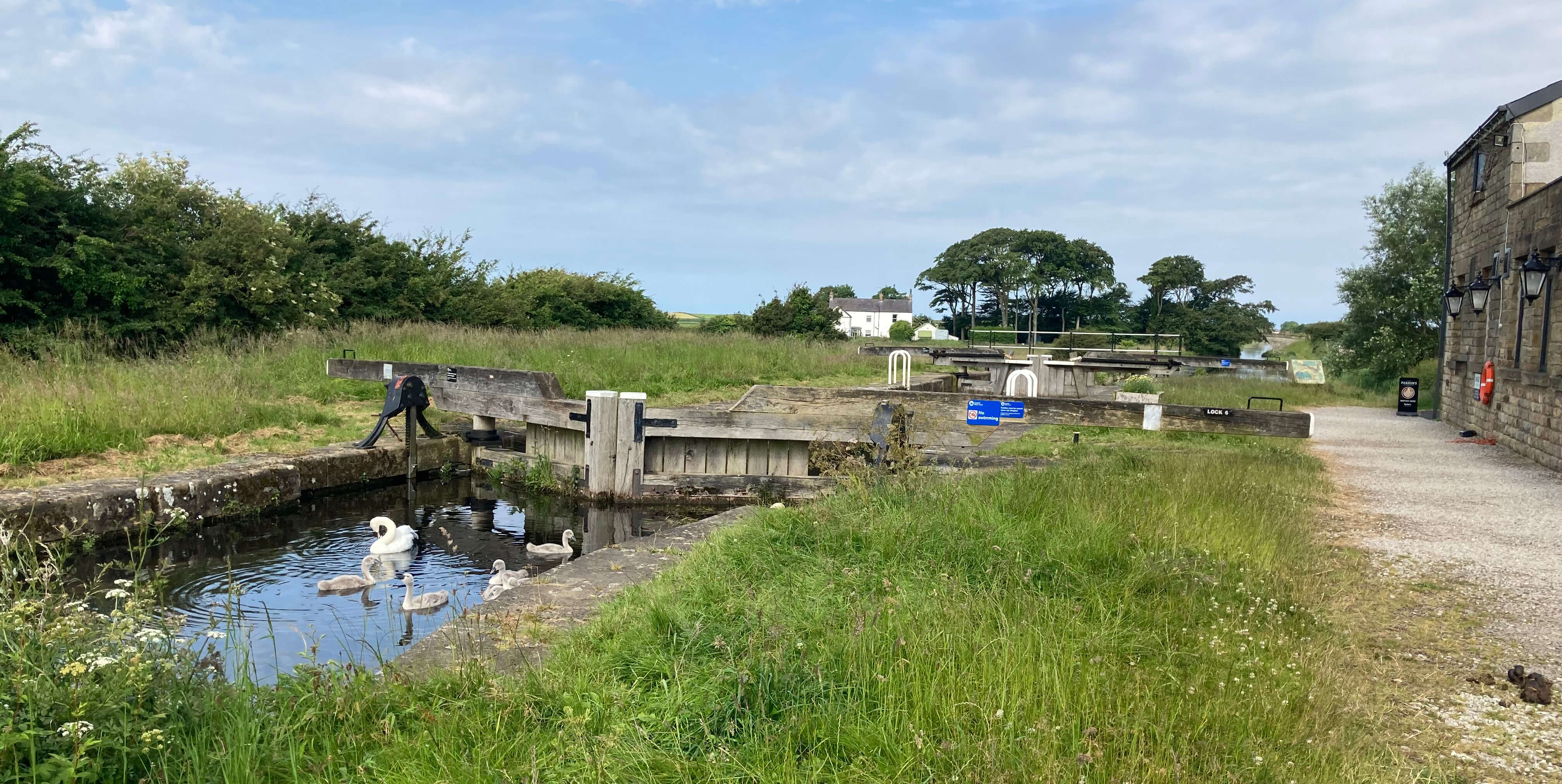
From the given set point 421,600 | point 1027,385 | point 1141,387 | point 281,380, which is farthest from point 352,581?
point 1141,387

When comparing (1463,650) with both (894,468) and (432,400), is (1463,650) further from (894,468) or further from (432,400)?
(432,400)

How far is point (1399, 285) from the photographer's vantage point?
25.8 m

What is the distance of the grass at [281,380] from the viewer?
27.7 ft

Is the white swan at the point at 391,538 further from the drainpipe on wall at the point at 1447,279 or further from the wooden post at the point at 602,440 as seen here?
the drainpipe on wall at the point at 1447,279

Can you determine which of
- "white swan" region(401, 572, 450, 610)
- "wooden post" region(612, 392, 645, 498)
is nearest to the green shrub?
"wooden post" region(612, 392, 645, 498)

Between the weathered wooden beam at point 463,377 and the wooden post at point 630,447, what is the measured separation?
3.66ft

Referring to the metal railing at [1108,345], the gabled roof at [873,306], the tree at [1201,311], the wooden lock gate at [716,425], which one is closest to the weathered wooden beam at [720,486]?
the wooden lock gate at [716,425]

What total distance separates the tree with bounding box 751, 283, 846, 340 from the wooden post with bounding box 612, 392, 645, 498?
21524 millimetres

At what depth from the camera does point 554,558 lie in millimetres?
7270

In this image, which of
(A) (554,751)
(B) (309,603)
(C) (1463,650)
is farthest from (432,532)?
(C) (1463,650)

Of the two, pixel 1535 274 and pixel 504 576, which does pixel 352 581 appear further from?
pixel 1535 274

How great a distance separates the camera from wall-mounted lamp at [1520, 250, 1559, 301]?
11781 mm

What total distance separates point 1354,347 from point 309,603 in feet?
93.0

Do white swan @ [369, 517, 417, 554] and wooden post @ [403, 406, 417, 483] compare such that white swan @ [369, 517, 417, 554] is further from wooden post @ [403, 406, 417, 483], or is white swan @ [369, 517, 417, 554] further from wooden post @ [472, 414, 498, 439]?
wooden post @ [472, 414, 498, 439]
